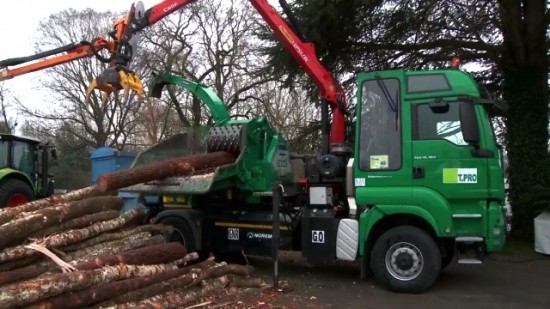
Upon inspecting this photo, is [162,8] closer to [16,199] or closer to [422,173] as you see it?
[16,199]

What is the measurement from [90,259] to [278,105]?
28216mm

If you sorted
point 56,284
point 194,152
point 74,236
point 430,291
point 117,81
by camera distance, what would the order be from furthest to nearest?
point 194,152 → point 117,81 → point 430,291 → point 74,236 → point 56,284

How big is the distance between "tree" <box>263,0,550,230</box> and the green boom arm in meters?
4.11

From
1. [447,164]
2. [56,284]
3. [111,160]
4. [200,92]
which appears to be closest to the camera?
[56,284]

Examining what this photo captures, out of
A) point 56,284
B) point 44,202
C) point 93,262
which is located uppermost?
point 44,202

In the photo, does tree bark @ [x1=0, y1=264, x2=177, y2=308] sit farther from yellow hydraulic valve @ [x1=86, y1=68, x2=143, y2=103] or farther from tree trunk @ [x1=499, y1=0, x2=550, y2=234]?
tree trunk @ [x1=499, y1=0, x2=550, y2=234]

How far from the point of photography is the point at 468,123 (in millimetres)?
7805

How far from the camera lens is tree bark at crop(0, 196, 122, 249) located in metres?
6.45

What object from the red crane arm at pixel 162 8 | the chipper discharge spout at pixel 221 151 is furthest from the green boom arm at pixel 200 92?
Answer: the red crane arm at pixel 162 8

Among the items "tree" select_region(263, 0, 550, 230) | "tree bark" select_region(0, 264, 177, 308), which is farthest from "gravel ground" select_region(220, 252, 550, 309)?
"tree" select_region(263, 0, 550, 230)

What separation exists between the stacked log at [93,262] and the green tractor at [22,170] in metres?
5.51

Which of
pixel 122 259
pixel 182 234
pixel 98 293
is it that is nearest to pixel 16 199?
pixel 182 234

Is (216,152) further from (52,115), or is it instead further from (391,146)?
(52,115)

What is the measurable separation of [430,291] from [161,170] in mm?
4362
